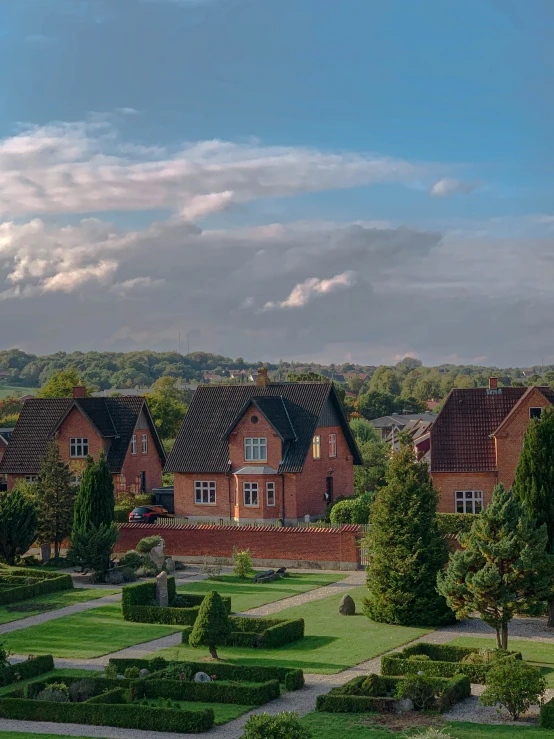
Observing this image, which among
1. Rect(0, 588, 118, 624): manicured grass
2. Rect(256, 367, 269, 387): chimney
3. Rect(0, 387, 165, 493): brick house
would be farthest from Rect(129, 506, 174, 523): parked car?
Rect(0, 588, 118, 624): manicured grass

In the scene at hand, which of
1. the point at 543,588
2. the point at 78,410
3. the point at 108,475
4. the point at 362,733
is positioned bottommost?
the point at 362,733

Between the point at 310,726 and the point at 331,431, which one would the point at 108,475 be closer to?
the point at 331,431

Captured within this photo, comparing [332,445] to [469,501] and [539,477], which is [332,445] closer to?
[469,501]

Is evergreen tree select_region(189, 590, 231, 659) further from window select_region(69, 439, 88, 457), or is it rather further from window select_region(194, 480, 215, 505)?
window select_region(69, 439, 88, 457)

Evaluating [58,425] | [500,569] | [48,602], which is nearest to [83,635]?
[48,602]

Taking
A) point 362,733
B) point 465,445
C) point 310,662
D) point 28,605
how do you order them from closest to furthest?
point 362,733 → point 310,662 → point 28,605 → point 465,445

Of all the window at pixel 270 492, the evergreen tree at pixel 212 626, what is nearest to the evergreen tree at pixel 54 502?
the window at pixel 270 492

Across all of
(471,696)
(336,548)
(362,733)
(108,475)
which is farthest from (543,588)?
(108,475)
